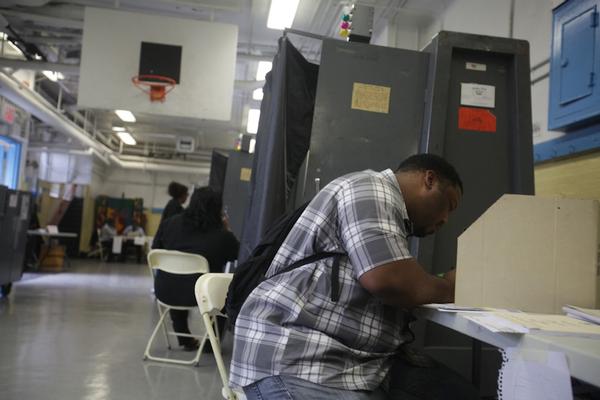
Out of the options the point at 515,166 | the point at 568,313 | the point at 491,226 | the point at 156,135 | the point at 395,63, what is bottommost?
the point at 568,313

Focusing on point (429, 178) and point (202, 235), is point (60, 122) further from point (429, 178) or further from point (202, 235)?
point (429, 178)

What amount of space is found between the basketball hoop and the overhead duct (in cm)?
323

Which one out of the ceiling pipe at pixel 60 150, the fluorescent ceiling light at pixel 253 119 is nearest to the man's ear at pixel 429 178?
the fluorescent ceiling light at pixel 253 119

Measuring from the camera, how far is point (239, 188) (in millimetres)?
5582

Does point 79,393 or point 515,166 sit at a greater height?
point 515,166

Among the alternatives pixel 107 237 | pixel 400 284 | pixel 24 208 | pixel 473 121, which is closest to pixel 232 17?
pixel 24 208

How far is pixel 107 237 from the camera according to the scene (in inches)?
525

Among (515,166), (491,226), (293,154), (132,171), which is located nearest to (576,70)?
(515,166)

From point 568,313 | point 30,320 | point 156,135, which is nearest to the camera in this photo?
point 568,313

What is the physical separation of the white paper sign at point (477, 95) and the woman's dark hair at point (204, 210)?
2196mm

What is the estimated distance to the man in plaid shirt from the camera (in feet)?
3.69

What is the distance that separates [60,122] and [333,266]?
383 inches

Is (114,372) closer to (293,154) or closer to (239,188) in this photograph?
(293,154)

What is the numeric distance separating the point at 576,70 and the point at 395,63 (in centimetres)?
107
